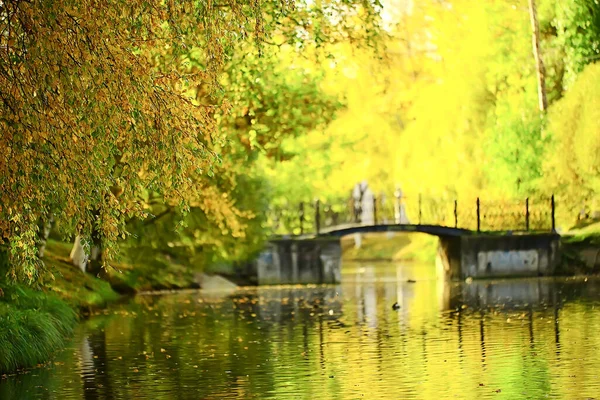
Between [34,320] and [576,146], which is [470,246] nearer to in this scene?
[576,146]

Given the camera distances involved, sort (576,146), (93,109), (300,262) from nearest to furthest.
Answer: (93,109) → (576,146) → (300,262)

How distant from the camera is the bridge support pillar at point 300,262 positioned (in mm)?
49406

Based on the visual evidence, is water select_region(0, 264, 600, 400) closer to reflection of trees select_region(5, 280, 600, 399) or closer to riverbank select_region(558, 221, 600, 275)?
reflection of trees select_region(5, 280, 600, 399)

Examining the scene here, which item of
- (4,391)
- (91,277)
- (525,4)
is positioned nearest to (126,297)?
(91,277)

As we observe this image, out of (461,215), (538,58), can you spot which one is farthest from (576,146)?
(461,215)

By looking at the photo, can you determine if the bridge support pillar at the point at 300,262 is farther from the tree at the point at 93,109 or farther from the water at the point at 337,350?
the tree at the point at 93,109

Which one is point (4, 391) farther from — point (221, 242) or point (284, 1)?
point (221, 242)

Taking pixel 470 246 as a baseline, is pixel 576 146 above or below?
above

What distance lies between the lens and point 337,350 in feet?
77.4

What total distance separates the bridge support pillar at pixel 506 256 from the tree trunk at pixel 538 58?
16.7 feet

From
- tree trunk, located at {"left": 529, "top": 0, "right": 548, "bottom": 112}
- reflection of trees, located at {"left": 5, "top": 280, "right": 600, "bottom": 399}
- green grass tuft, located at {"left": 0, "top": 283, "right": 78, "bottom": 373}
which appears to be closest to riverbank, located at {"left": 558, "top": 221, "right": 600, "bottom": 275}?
tree trunk, located at {"left": 529, "top": 0, "right": 548, "bottom": 112}

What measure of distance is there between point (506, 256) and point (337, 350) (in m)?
26.3

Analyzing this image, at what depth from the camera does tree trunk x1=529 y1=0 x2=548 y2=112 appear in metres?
50.8

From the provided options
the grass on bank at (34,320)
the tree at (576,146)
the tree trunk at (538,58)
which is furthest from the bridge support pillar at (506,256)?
the grass on bank at (34,320)
